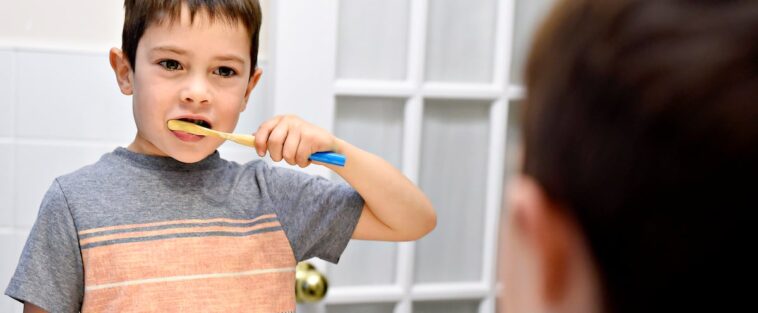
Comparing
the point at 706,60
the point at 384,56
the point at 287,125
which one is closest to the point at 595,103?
the point at 706,60

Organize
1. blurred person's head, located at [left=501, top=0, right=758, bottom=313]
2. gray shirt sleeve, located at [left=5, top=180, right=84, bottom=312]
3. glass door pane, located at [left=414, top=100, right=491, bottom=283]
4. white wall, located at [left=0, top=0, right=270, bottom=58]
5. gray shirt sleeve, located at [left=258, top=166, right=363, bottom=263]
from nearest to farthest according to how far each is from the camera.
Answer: blurred person's head, located at [left=501, top=0, right=758, bottom=313] < gray shirt sleeve, located at [left=5, top=180, right=84, bottom=312] < gray shirt sleeve, located at [left=258, top=166, right=363, bottom=263] < white wall, located at [left=0, top=0, right=270, bottom=58] < glass door pane, located at [left=414, top=100, right=491, bottom=283]

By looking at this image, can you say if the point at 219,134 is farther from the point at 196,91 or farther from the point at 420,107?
the point at 420,107

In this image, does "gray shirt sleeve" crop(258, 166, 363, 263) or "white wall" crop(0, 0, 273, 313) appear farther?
"white wall" crop(0, 0, 273, 313)

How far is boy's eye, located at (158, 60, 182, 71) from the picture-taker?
89 cm

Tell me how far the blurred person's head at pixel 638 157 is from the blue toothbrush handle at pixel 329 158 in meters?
0.53

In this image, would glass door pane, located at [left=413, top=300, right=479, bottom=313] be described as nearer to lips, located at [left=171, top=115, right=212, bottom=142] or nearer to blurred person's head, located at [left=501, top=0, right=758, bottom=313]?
lips, located at [left=171, top=115, right=212, bottom=142]

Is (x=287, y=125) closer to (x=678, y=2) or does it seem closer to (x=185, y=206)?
(x=185, y=206)

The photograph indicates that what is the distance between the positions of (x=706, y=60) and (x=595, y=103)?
43 millimetres

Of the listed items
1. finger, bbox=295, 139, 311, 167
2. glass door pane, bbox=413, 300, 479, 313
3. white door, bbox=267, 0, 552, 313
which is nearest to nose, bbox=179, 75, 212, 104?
finger, bbox=295, 139, 311, 167

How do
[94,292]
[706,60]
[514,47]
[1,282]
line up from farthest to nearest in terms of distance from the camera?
[514,47], [1,282], [94,292], [706,60]

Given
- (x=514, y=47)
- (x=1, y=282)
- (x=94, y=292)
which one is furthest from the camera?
(x=514, y=47)

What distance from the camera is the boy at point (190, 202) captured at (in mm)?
852

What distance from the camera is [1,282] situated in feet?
4.34

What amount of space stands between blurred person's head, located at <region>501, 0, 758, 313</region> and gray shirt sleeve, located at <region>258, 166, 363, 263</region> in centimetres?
62
